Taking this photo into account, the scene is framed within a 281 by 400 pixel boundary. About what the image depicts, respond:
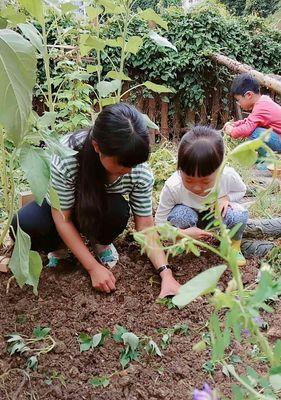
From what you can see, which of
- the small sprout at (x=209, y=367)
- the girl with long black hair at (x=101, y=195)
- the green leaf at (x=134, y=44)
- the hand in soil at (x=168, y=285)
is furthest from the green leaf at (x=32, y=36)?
the small sprout at (x=209, y=367)

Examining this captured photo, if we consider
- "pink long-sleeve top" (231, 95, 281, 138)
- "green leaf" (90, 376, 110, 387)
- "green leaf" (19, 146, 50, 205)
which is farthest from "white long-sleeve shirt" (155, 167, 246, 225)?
"pink long-sleeve top" (231, 95, 281, 138)

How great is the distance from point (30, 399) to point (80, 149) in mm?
747

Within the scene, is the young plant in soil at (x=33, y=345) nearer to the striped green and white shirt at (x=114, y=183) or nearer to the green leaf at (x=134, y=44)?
the striped green and white shirt at (x=114, y=183)

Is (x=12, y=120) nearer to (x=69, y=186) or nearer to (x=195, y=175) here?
(x=69, y=186)

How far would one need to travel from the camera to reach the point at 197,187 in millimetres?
1803

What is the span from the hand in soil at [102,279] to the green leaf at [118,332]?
0.62ft

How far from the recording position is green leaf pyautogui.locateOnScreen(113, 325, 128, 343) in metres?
1.39

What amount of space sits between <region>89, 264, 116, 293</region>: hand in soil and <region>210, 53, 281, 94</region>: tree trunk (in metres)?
2.49

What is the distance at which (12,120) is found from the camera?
0.84 meters

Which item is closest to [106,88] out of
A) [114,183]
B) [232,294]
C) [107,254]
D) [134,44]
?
[134,44]

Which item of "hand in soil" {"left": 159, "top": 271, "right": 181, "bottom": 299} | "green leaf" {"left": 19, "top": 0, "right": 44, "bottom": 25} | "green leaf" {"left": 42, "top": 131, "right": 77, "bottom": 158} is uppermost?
"green leaf" {"left": 19, "top": 0, "right": 44, "bottom": 25}

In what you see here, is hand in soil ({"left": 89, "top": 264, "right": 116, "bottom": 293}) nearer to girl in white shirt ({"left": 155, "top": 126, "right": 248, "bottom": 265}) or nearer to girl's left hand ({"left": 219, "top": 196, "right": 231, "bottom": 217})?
girl in white shirt ({"left": 155, "top": 126, "right": 248, "bottom": 265})

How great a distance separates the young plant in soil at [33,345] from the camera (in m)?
1.29

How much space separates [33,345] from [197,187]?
0.78m
